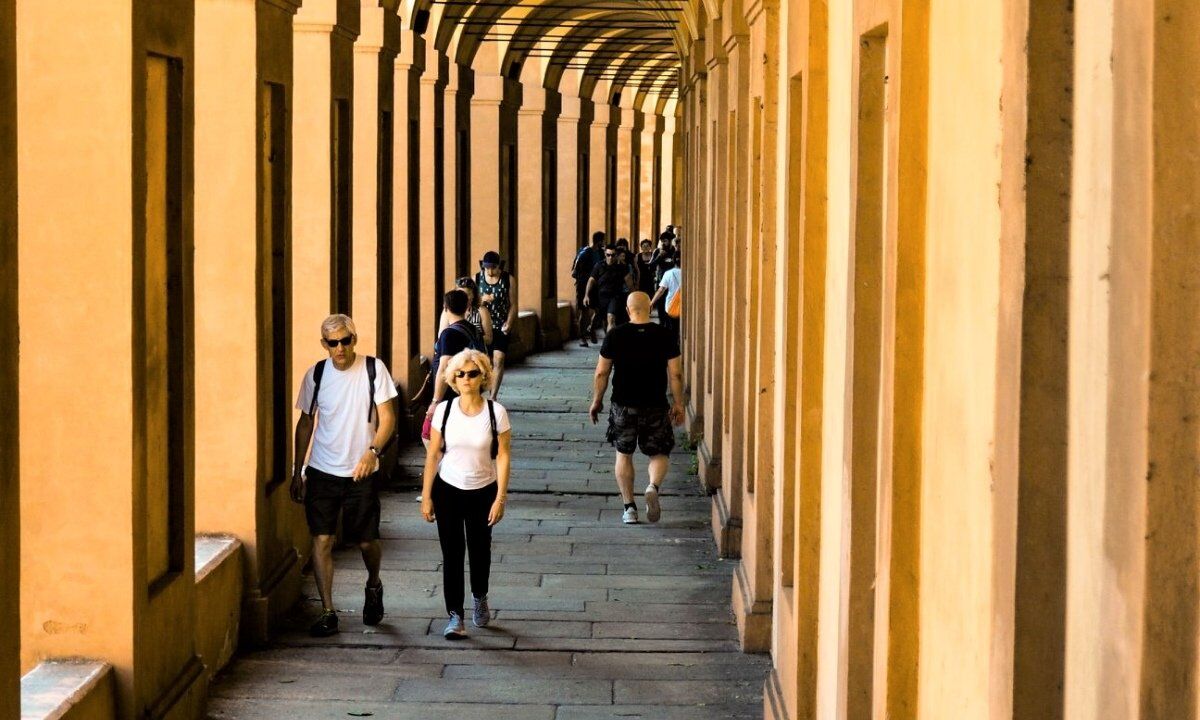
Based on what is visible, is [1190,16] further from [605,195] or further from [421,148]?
[605,195]

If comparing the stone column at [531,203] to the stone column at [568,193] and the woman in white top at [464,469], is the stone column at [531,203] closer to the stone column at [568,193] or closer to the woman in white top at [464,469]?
the stone column at [568,193]

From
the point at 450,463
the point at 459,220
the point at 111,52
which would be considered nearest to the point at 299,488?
the point at 450,463

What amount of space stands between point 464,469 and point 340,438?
2.35 feet

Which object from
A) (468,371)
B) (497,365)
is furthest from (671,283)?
(468,371)

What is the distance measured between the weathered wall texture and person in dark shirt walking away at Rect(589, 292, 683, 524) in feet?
16.7

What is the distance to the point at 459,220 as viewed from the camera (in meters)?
24.5

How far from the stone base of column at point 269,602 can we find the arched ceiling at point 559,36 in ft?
31.0

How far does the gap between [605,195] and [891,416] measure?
3249 cm

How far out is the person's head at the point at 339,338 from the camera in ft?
31.4

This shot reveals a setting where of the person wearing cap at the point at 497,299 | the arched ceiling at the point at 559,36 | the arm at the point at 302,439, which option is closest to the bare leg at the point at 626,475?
the person wearing cap at the point at 497,299

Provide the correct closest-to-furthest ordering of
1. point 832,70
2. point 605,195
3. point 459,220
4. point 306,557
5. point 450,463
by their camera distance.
Answer: 1. point 832,70
2. point 450,463
3. point 306,557
4. point 459,220
5. point 605,195

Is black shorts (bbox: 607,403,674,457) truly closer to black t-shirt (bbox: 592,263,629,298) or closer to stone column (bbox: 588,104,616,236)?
black t-shirt (bbox: 592,263,629,298)

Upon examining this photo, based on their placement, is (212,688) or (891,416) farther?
(212,688)

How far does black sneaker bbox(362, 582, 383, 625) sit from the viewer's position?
1025 centimetres
